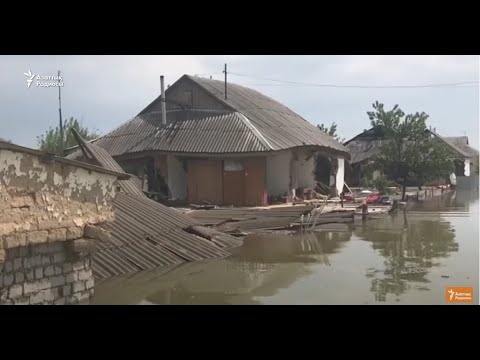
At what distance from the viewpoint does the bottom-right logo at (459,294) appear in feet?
23.1

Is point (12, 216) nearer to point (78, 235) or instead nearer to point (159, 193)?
point (78, 235)

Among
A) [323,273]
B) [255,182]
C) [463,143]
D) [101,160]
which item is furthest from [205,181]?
[463,143]

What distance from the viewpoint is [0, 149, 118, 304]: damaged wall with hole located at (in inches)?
227

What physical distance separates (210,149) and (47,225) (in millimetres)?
14945

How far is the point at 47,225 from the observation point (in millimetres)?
6211

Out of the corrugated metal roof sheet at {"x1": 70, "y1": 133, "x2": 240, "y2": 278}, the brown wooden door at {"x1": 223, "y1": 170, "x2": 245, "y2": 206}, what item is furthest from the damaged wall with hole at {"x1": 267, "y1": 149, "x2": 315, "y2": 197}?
the corrugated metal roof sheet at {"x1": 70, "y1": 133, "x2": 240, "y2": 278}

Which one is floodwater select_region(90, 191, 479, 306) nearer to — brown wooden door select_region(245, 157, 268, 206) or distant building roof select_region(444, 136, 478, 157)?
brown wooden door select_region(245, 157, 268, 206)

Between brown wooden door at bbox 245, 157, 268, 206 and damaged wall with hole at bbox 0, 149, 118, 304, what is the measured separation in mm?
13844

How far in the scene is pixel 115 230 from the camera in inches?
394

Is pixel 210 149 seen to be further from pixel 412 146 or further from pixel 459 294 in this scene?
pixel 459 294

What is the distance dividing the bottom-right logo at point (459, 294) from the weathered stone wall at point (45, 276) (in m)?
5.11

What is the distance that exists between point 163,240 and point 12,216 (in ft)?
17.3

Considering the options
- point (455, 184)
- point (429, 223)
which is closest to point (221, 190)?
point (429, 223)

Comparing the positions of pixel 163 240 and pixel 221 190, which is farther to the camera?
pixel 221 190
